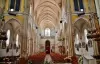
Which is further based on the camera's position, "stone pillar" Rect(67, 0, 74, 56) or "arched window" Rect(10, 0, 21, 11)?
"arched window" Rect(10, 0, 21, 11)

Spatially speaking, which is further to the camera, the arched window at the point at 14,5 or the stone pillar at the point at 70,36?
the arched window at the point at 14,5

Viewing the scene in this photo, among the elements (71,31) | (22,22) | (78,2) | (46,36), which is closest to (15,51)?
(22,22)

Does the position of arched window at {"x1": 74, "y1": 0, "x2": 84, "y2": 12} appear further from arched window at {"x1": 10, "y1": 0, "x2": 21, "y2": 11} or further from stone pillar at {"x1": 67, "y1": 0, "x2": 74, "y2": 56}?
arched window at {"x1": 10, "y1": 0, "x2": 21, "y2": 11}

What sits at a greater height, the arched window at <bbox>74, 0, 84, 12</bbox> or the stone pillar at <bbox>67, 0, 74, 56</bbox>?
the arched window at <bbox>74, 0, 84, 12</bbox>

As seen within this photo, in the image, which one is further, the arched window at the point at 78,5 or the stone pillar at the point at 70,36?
the arched window at the point at 78,5

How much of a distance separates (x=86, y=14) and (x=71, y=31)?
12.0 ft

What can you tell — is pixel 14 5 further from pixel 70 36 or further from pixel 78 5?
pixel 78 5

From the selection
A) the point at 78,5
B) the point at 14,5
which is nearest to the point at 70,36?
the point at 78,5

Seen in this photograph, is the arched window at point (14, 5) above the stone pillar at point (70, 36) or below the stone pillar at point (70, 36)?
above

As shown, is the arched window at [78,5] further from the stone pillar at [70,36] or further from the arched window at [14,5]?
the arched window at [14,5]

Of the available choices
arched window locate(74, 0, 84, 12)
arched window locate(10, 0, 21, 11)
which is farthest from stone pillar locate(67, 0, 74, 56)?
arched window locate(10, 0, 21, 11)

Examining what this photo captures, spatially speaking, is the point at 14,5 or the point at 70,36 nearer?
the point at 70,36

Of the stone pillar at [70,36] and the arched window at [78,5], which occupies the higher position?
the arched window at [78,5]

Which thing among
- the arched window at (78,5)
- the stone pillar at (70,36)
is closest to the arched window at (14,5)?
the stone pillar at (70,36)
